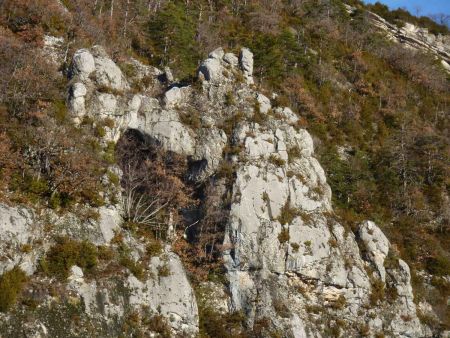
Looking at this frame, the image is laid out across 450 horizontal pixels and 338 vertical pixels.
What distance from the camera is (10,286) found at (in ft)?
57.4

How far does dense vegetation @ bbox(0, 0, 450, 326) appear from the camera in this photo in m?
23.1

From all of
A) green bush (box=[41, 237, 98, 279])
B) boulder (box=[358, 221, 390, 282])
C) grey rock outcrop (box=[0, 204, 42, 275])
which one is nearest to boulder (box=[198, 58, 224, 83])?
boulder (box=[358, 221, 390, 282])

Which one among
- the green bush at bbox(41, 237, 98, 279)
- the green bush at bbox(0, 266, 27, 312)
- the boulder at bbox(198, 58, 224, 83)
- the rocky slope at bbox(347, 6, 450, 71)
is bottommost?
the green bush at bbox(0, 266, 27, 312)

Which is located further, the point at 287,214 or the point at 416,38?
the point at 416,38

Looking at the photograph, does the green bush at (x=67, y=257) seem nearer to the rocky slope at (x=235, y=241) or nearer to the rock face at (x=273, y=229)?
the rocky slope at (x=235, y=241)

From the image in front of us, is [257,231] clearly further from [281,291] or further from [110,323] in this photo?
[110,323]

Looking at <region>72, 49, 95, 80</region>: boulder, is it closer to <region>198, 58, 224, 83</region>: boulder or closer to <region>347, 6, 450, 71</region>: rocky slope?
<region>198, 58, 224, 83</region>: boulder

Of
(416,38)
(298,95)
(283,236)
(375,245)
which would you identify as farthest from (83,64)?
(416,38)

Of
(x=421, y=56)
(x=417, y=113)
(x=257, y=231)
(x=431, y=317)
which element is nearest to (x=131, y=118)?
(x=257, y=231)

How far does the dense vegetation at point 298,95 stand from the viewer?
23125 mm

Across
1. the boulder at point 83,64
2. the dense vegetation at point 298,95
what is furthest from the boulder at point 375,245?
the boulder at point 83,64

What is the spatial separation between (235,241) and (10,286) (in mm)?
12365

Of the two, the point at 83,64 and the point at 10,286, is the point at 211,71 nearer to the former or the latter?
the point at 83,64

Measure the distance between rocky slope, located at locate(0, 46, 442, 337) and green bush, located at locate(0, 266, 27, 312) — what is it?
1.22ft
